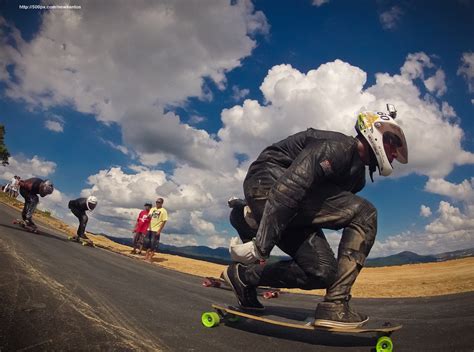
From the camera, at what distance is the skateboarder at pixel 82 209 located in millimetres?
13371

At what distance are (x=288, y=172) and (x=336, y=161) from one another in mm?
464

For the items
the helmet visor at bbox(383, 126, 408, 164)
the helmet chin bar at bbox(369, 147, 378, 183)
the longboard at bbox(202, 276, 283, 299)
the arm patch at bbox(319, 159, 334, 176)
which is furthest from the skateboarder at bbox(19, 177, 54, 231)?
the helmet visor at bbox(383, 126, 408, 164)

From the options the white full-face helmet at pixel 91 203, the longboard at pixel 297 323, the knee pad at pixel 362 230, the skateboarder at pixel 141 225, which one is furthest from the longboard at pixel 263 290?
the skateboarder at pixel 141 225

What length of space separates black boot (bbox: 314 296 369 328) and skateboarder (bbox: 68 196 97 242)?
12.5 m

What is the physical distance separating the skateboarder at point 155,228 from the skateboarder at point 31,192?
3936 millimetres

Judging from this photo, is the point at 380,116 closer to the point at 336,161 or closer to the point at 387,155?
the point at 387,155

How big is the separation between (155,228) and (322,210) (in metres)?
11.2

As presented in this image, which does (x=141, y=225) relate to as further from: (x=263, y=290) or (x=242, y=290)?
(x=242, y=290)

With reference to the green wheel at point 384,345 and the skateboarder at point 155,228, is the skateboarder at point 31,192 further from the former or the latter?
the green wheel at point 384,345

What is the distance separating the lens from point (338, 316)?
2738 mm

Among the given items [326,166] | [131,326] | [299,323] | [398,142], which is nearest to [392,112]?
[398,142]

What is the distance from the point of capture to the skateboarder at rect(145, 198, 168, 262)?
43.5 feet

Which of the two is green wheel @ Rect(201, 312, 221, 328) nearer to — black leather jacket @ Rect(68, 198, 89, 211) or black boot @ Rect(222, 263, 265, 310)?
black boot @ Rect(222, 263, 265, 310)

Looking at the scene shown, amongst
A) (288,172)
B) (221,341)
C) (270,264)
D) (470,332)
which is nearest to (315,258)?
(270,264)
